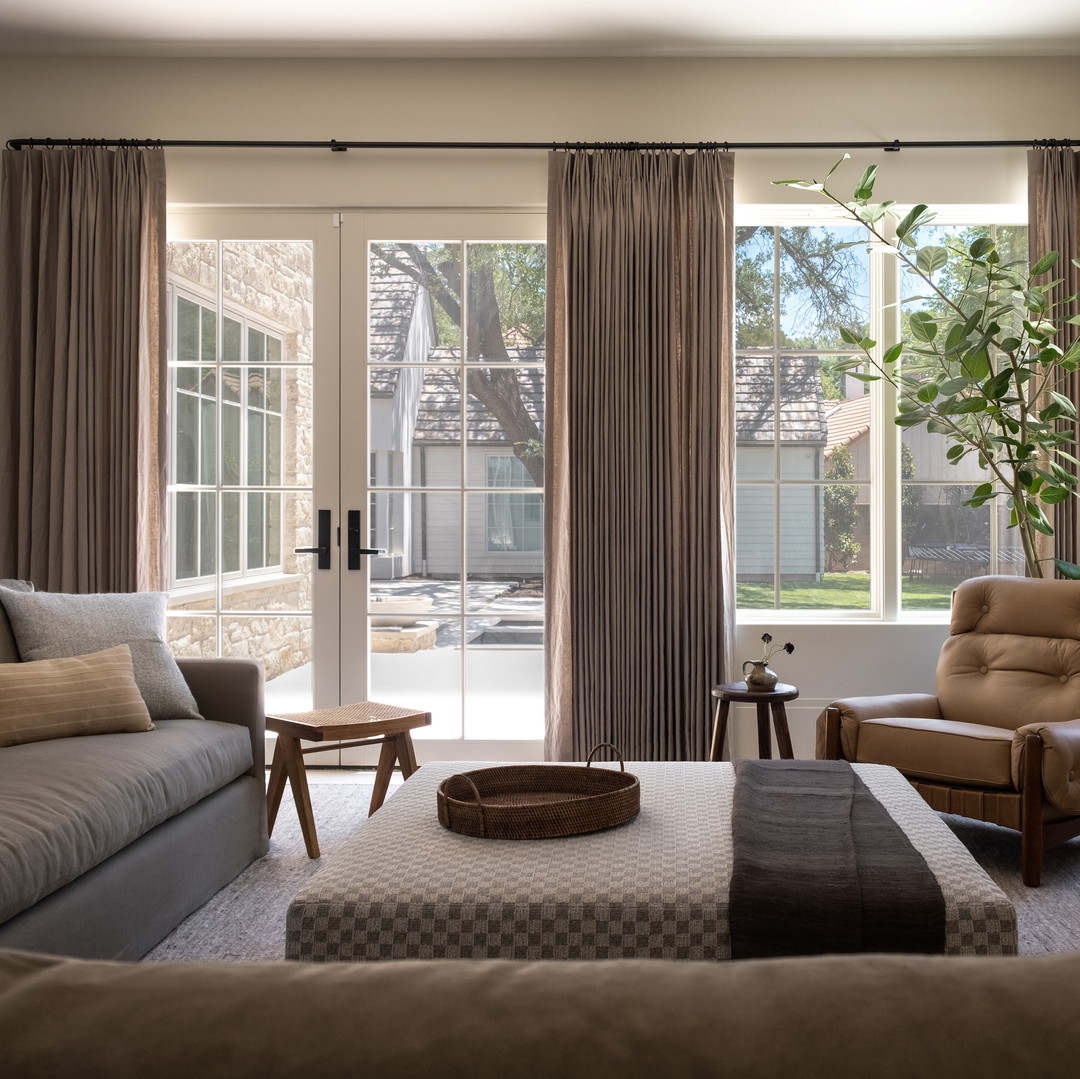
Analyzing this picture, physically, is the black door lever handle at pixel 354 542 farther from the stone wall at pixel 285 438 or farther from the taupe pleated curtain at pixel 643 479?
the taupe pleated curtain at pixel 643 479

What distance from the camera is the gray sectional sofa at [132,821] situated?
1.87 metres

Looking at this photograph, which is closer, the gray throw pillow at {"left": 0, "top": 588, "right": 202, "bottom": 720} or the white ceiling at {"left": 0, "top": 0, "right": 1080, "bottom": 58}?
the gray throw pillow at {"left": 0, "top": 588, "right": 202, "bottom": 720}

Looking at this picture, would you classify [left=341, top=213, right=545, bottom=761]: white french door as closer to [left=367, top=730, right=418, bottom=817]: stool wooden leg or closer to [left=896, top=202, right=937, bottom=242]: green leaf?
[left=367, top=730, right=418, bottom=817]: stool wooden leg

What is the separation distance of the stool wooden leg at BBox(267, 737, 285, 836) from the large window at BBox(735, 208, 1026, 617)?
2174 mm

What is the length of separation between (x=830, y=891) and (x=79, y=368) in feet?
12.3

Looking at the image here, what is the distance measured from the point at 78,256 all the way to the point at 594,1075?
4.42 m

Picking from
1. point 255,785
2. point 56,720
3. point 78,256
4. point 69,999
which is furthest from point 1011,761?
point 78,256

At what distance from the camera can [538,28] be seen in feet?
13.0

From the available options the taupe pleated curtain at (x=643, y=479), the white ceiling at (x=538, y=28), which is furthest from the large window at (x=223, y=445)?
the taupe pleated curtain at (x=643, y=479)

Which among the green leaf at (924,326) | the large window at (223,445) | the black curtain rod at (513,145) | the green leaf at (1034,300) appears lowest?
the large window at (223,445)

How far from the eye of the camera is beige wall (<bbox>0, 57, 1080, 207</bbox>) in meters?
4.20

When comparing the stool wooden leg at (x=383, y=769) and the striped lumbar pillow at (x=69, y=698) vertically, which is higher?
the striped lumbar pillow at (x=69, y=698)

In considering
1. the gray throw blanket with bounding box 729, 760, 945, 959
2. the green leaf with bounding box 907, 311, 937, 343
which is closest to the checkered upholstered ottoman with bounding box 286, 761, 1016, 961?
the gray throw blanket with bounding box 729, 760, 945, 959

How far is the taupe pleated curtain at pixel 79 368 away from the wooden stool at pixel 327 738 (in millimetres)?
1427
